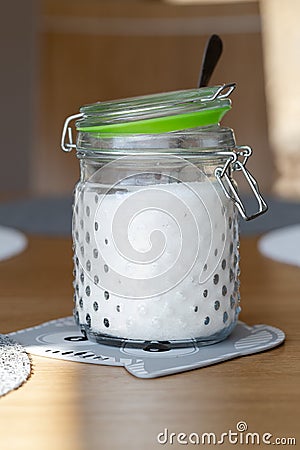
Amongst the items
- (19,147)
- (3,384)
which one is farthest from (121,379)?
(19,147)

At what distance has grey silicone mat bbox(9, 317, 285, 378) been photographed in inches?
17.7

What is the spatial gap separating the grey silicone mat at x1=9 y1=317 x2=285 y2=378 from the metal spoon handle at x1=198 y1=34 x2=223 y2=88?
165 millimetres

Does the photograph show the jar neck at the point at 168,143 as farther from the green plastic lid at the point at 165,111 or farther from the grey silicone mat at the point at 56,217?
the grey silicone mat at the point at 56,217

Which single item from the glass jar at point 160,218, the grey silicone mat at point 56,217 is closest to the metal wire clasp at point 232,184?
the glass jar at point 160,218

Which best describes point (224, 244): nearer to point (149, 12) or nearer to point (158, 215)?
point (158, 215)

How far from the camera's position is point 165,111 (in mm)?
461

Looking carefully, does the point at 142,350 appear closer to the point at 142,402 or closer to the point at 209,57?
the point at 142,402

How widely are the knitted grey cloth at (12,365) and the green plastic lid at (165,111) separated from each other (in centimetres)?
14

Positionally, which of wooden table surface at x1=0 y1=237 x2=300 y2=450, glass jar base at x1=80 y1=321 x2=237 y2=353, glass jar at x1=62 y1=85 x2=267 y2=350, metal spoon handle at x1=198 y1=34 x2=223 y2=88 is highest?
metal spoon handle at x1=198 y1=34 x2=223 y2=88

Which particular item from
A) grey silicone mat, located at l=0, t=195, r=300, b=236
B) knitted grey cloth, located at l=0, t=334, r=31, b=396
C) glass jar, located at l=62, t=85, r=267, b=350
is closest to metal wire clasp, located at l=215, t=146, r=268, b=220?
glass jar, located at l=62, t=85, r=267, b=350

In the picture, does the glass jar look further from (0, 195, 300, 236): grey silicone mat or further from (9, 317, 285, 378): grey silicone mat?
(0, 195, 300, 236): grey silicone mat

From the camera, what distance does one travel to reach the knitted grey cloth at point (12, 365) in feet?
1.35

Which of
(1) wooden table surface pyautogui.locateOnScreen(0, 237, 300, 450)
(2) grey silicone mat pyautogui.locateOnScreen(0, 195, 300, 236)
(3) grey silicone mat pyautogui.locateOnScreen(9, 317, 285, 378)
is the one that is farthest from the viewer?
(2) grey silicone mat pyautogui.locateOnScreen(0, 195, 300, 236)

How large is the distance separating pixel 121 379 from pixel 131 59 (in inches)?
87.1
